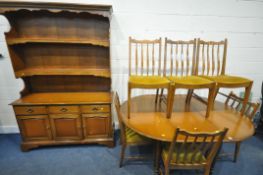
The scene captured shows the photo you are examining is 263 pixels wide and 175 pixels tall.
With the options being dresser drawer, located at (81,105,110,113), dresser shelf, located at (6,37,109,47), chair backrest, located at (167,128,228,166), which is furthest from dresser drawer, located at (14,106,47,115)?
chair backrest, located at (167,128,228,166)

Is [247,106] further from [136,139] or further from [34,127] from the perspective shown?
[34,127]

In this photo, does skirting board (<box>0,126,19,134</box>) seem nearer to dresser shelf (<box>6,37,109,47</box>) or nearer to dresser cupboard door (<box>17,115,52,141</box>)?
dresser cupboard door (<box>17,115,52,141</box>)

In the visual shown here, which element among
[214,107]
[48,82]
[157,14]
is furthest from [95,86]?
[214,107]

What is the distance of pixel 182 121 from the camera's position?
1.53m

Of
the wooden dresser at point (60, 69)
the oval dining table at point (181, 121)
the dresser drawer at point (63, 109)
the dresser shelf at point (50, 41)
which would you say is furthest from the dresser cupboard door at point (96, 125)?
the dresser shelf at point (50, 41)

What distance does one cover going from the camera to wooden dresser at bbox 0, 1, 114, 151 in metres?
1.90

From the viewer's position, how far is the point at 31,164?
186 centimetres

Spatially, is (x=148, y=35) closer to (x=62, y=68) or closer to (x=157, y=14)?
(x=157, y=14)

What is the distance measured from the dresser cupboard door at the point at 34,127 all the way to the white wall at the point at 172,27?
68 centimetres

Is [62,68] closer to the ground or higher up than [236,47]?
closer to the ground

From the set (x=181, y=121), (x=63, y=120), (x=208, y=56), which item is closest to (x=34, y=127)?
(x=63, y=120)

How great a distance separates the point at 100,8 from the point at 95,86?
111 centimetres

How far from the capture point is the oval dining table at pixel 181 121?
52.1 inches

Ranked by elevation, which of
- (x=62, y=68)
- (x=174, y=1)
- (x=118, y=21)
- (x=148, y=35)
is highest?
(x=174, y=1)
